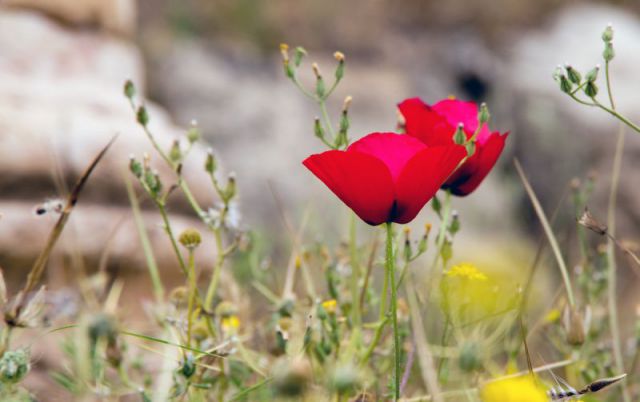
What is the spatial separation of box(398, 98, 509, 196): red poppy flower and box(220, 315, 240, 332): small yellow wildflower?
0.22m

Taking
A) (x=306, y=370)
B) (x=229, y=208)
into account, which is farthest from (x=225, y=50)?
(x=306, y=370)

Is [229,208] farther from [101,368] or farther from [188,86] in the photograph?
[188,86]

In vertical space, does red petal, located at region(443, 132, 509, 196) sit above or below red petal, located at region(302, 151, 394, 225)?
above

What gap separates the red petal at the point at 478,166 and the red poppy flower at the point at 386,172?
97 millimetres

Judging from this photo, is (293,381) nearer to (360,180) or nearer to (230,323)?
(360,180)

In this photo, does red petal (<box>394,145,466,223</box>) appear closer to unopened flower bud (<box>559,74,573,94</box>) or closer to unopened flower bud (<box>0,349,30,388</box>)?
unopened flower bud (<box>559,74,573,94</box>)

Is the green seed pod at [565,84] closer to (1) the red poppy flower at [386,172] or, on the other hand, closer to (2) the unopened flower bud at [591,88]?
(2) the unopened flower bud at [591,88]

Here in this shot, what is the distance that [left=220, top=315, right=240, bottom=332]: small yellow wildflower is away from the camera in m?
0.68

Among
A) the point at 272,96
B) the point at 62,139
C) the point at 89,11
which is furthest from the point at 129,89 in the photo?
the point at 272,96

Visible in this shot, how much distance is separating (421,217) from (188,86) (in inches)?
42.0

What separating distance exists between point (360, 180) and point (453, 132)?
118 mm

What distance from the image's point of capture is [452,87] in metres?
3.50

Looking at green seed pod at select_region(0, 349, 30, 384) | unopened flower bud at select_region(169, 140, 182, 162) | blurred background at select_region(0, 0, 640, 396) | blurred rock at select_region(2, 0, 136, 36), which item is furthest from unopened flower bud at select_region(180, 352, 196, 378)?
blurred rock at select_region(2, 0, 136, 36)

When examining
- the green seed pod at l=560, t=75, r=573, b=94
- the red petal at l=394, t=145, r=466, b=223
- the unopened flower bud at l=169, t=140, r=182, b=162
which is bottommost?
the red petal at l=394, t=145, r=466, b=223
